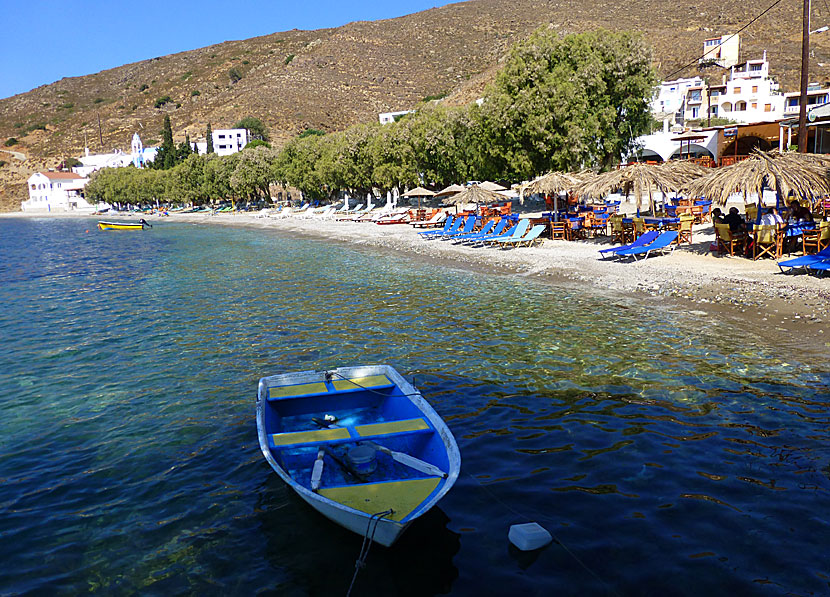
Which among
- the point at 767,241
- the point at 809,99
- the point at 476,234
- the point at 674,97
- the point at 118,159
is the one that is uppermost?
the point at 118,159

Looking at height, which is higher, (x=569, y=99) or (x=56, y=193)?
(x=56, y=193)

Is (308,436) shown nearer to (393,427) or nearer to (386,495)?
(393,427)

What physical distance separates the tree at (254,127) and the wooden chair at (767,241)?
109 metres

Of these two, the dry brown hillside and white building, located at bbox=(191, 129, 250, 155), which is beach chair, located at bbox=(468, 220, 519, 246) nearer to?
the dry brown hillside

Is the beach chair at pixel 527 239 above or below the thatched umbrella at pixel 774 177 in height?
below

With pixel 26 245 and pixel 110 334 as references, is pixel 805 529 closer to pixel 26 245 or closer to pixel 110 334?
pixel 110 334

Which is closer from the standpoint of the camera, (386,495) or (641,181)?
(386,495)

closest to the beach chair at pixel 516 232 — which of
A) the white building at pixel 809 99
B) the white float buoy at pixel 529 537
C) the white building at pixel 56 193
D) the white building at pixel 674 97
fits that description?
the white float buoy at pixel 529 537

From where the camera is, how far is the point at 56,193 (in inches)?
4904

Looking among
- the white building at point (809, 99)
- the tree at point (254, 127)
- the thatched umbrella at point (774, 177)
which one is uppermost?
the tree at point (254, 127)

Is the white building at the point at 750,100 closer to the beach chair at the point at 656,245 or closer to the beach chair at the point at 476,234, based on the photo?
the beach chair at the point at 476,234

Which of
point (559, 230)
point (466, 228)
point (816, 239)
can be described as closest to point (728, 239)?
point (816, 239)

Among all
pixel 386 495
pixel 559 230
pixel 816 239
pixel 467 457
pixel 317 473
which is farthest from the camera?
pixel 559 230

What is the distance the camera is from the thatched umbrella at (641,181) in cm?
2114
